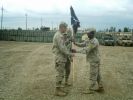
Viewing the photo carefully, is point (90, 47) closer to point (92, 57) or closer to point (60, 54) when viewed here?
point (92, 57)

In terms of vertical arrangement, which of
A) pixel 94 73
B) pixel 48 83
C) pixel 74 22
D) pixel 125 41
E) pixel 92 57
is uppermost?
pixel 74 22

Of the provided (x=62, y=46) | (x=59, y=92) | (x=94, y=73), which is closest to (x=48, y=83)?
(x=59, y=92)

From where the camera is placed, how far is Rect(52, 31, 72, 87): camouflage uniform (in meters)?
10.5

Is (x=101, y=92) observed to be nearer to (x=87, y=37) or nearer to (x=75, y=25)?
(x=87, y=37)

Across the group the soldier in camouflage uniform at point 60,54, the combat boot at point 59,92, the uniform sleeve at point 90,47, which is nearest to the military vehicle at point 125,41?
the uniform sleeve at point 90,47

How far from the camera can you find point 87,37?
11195 mm

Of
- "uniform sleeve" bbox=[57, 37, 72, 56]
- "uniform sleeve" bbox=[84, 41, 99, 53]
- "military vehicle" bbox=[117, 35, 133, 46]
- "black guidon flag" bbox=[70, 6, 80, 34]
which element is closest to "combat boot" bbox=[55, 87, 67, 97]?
"uniform sleeve" bbox=[57, 37, 72, 56]

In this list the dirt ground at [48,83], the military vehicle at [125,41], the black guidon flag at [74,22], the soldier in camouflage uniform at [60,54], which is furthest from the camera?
the military vehicle at [125,41]

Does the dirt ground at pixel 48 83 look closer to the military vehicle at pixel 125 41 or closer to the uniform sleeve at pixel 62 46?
the uniform sleeve at pixel 62 46

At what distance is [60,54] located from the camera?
35.2ft

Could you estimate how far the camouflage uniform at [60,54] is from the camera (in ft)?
34.6

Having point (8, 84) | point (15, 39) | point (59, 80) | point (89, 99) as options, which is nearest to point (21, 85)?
point (8, 84)

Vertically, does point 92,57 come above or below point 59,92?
above

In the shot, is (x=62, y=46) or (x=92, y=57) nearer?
(x=62, y=46)
